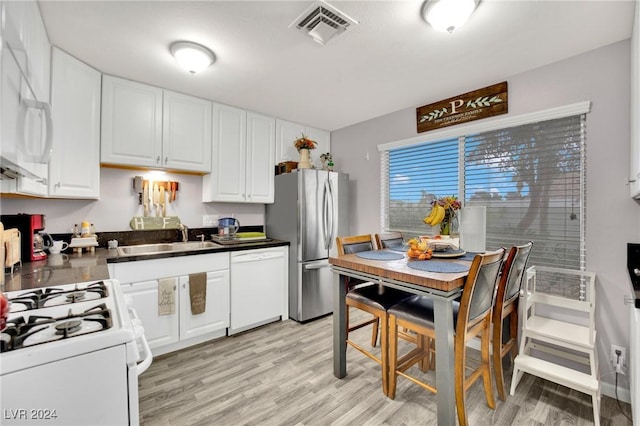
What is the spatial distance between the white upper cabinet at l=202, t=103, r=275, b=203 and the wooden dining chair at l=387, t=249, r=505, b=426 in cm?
216

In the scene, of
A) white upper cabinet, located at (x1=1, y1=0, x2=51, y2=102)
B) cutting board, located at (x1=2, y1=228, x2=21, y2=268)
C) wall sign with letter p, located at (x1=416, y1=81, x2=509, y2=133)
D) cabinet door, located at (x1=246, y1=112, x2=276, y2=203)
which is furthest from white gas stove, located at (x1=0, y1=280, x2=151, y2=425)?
wall sign with letter p, located at (x1=416, y1=81, x2=509, y2=133)

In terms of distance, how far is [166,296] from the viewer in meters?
2.41

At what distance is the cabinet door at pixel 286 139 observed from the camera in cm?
358

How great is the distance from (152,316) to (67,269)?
82 centimetres

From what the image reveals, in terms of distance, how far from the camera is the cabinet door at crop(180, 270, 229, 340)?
2.54 m

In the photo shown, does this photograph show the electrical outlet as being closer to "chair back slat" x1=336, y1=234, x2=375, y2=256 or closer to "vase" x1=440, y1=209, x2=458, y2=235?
"vase" x1=440, y1=209, x2=458, y2=235

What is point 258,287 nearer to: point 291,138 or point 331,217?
point 331,217

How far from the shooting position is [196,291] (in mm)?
2574

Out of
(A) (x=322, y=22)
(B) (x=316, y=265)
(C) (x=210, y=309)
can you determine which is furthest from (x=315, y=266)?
(A) (x=322, y=22)

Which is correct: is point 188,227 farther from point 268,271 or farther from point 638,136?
point 638,136

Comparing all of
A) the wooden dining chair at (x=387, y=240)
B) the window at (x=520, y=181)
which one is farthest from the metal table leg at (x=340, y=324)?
the window at (x=520, y=181)

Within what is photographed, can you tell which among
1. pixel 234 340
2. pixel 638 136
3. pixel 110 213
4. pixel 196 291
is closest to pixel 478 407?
pixel 638 136

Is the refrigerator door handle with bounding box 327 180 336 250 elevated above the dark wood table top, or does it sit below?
above

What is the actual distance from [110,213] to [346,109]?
268cm
